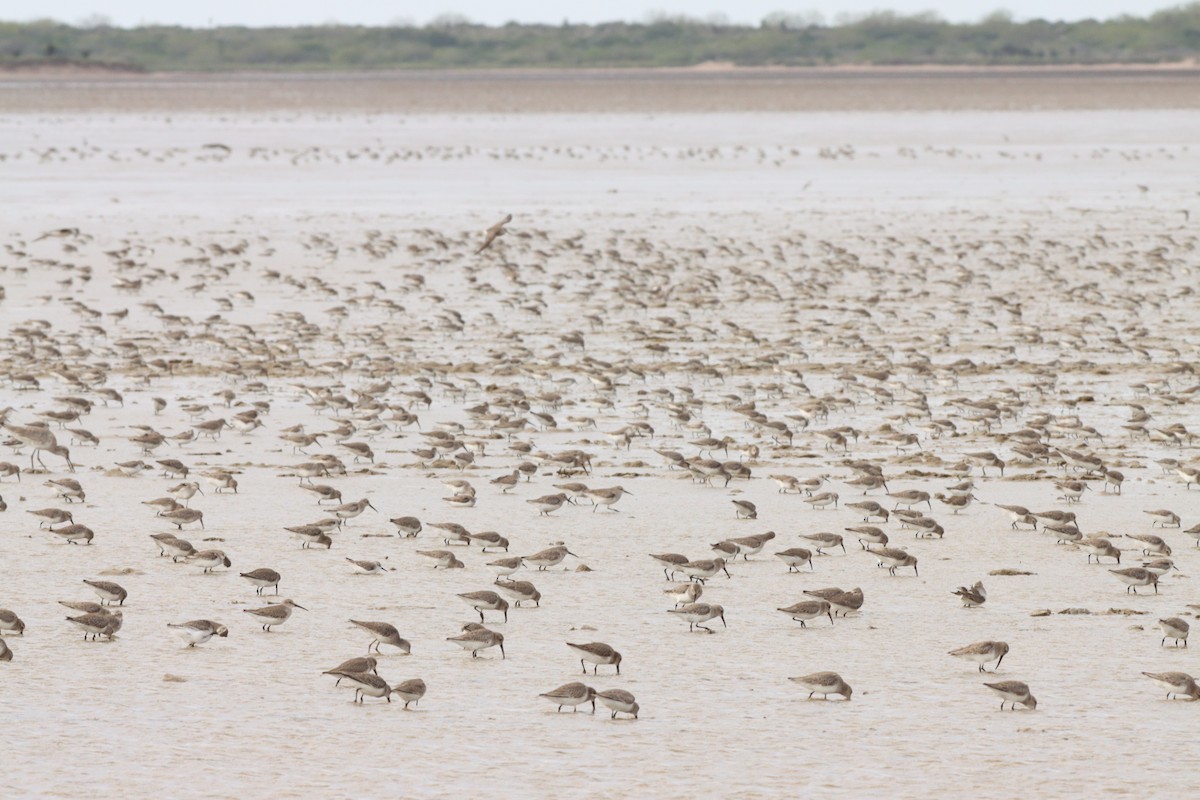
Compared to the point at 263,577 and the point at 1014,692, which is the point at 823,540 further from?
the point at 263,577

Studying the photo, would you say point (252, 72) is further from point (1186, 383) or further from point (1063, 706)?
point (1063, 706)

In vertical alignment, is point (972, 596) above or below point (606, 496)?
above

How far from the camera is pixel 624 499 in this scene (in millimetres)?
15422

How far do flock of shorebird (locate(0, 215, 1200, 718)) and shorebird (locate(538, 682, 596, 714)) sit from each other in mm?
24

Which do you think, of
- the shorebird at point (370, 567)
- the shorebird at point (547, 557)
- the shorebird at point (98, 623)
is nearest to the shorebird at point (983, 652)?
the shorebird at point (547, 557)

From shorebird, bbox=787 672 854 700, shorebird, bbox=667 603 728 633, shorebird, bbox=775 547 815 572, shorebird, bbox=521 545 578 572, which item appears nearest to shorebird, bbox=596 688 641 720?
shorebird, bbox=787 672 854 700

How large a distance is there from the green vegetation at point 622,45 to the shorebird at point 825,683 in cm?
13939

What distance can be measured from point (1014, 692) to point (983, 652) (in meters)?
0.69

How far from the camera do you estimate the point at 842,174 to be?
50.6 m

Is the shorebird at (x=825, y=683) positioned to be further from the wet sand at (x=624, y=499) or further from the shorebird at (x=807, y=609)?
the shorebird at (x=807, y=609)

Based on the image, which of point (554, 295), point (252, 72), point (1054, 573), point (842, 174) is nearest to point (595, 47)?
point (252, 72)

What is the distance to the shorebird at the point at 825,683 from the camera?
9.91 meters

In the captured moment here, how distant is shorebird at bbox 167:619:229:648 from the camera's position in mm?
10797

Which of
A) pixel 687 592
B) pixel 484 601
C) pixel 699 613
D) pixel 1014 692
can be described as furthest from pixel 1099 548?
pixel 484 601
